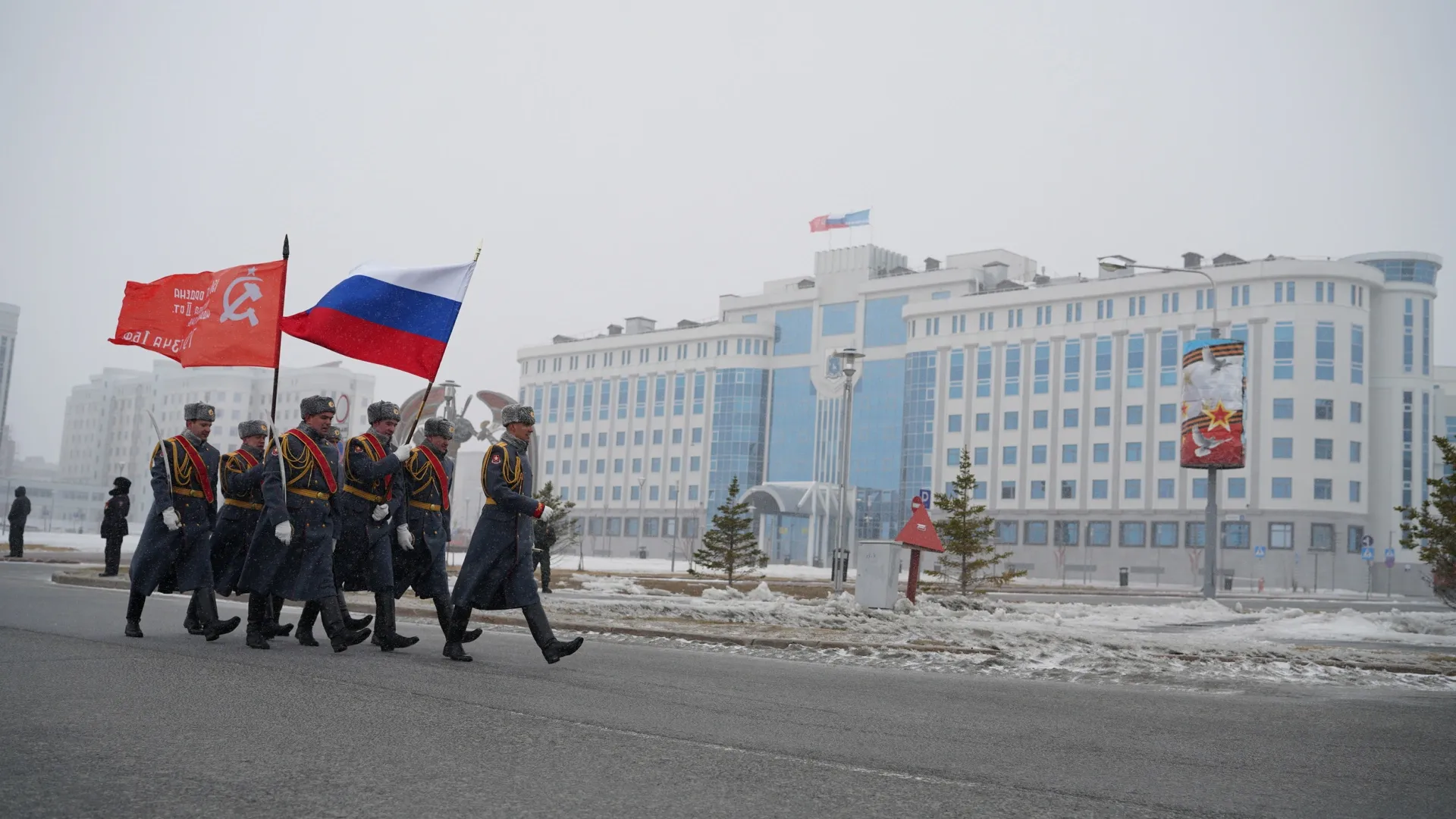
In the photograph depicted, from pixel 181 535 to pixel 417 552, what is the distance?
6.81 feet

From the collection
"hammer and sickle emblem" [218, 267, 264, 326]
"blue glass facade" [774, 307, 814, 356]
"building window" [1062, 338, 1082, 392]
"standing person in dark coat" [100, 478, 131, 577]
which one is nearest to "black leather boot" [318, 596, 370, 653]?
"hammer and sickle emblem" [218, 267, 264, 326]

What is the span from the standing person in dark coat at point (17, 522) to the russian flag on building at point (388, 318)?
22673 mm

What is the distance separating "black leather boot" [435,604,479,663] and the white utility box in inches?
386

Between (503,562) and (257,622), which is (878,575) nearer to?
(503,562)

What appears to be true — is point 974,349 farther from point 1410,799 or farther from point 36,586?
point 1410,799

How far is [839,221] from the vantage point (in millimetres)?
89625

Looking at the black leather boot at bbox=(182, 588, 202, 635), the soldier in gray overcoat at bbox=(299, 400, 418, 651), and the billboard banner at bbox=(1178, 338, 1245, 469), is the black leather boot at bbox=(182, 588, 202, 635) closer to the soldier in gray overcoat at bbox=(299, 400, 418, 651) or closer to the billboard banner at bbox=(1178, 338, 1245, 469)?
the soldier in gray overcoat at bbox=(299, 400, 418, 651)

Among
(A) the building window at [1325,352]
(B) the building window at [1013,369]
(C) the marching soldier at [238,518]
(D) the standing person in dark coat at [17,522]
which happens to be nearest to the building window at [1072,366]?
(B) the building window at [1013,369]

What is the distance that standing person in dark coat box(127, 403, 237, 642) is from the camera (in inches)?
432

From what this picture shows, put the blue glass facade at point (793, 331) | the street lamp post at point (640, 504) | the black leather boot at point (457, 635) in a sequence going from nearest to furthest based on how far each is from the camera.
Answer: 1. the black leather boot at point (457, 635)
2. the blue glass facade at point (793, 331)
3. the street lamp post at point (640, 504)

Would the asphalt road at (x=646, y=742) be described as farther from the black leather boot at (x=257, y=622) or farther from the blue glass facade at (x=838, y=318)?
the blue glass facade at (x=838, y=318)

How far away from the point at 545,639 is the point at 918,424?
3118 inches

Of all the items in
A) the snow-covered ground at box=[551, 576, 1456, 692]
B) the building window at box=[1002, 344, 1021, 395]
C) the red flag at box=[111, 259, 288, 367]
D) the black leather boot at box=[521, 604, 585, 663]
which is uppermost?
the building window at box=[1002, 344, 1021, 395]

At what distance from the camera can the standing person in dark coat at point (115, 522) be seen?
23.4m
